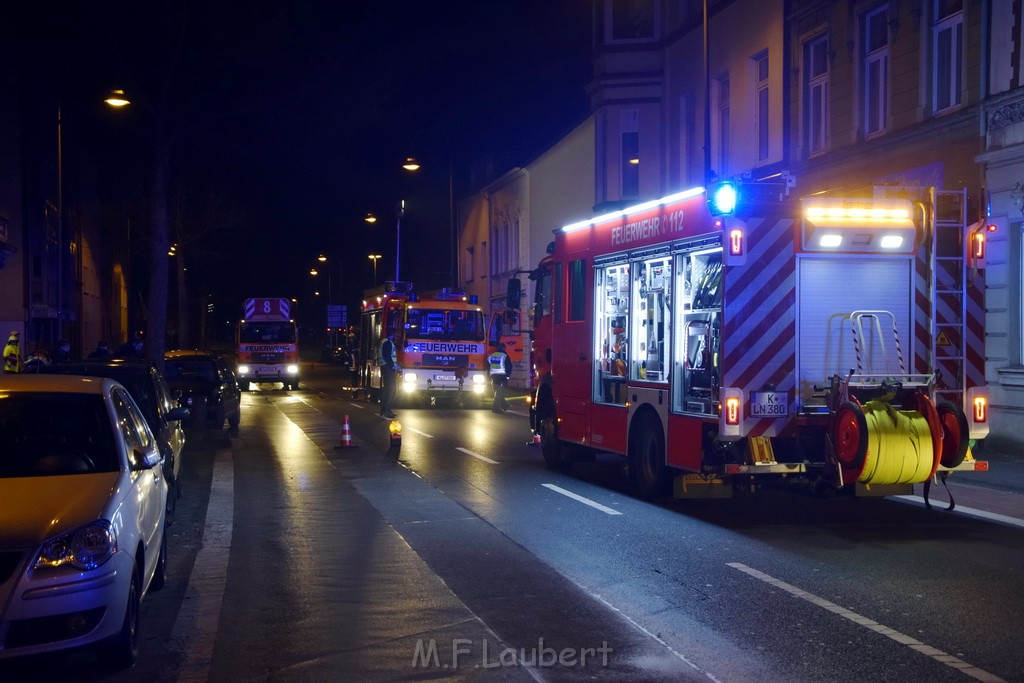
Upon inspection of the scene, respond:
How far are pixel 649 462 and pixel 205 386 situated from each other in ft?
38.9

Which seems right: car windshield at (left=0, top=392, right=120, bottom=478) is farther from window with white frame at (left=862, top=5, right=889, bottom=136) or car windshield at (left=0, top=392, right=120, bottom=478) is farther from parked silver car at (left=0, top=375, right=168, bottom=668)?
window with white frame at (left=862, top=5, right=889, bottom=136)

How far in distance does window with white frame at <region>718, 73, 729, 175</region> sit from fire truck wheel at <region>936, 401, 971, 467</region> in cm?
1856

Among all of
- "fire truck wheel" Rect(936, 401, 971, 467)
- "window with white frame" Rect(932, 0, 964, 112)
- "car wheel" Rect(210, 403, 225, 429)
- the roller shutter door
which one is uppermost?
"window with white frame" Rect(932, 0, 964, 112)

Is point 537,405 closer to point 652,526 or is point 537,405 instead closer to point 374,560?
point 652,526

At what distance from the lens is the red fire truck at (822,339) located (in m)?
10.4

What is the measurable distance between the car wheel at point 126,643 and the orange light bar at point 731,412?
583cm

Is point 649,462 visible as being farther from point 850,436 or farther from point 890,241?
point 890,241

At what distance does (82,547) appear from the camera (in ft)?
18.8

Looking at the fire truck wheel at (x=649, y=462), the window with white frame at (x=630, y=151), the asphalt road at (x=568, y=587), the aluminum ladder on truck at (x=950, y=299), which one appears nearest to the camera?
the asphalt road at (x=568, y=587)

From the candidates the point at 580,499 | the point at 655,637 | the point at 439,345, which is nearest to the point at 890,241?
the point at 580,499

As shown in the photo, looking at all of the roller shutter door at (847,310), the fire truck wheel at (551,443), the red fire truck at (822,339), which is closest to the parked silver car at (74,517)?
the red fire truck at (822,339)

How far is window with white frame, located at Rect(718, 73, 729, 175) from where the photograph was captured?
93.2 feet

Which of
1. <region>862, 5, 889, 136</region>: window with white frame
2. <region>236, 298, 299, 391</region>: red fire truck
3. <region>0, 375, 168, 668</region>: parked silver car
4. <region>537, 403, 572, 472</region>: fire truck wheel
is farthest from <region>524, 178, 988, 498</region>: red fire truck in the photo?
<region>236, 298, 299, 391</region>: red fire truck

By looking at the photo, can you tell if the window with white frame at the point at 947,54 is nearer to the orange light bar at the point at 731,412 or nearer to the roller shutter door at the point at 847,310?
the roller shutter door at the point at 847,310
